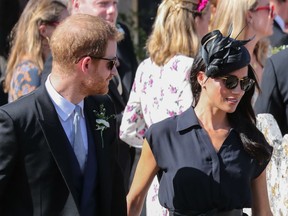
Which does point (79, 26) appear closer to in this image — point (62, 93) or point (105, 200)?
point (62, 93)

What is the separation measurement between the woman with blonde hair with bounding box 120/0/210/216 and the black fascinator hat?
3.20 feet

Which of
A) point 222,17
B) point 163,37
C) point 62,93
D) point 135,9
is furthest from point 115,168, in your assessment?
point 135,9

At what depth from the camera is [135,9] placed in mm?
12742

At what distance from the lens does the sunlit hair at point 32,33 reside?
641cm

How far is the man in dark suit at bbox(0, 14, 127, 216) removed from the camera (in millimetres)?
4012

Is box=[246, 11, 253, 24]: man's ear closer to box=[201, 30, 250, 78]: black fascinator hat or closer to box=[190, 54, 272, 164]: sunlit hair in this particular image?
box=[190, 54, 272, 164]: sunlit hair

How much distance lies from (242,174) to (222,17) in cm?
220

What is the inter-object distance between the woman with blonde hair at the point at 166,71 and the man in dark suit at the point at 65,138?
1.08 metres

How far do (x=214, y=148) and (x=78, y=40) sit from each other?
2.92 feet

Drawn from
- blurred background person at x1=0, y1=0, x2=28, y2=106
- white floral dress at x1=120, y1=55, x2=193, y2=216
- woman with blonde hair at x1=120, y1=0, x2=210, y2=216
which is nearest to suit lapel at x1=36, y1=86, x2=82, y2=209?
white floral dress at x1=120, y1=55, x2=193, y2=216

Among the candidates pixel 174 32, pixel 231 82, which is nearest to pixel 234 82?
pixel 231 82

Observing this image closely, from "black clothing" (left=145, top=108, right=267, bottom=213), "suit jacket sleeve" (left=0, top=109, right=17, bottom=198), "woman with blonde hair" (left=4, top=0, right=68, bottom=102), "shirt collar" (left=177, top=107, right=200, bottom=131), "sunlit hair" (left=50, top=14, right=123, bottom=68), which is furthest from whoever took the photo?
"woman with blonde hair" (left=4, top=0, right=68, bottom=102)

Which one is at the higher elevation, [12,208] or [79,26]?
[79,26]

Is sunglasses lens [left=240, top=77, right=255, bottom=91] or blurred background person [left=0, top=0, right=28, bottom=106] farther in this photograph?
blurred background person [left=0, top=0, right=28, bottom=106]
